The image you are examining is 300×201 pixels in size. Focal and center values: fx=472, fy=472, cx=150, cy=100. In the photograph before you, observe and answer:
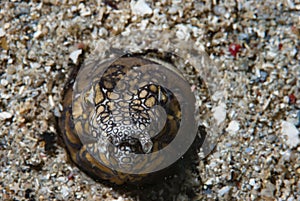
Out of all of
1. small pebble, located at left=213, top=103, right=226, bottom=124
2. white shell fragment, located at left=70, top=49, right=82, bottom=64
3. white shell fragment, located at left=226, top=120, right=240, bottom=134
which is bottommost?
white shell fragment, located at left=226, top=120, right=240, bottom=134

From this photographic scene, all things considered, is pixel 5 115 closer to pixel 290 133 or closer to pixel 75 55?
pixel 75 55

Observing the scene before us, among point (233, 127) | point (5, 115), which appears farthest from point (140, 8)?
point (5, 115)

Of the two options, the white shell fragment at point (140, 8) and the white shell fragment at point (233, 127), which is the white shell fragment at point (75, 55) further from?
the white shell fragment at point (233, 127)

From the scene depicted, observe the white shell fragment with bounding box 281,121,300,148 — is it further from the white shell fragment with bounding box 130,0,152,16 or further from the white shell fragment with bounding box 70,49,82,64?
the white shell fragment with bounding box 70,49,82,64

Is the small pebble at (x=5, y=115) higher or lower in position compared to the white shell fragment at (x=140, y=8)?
lower

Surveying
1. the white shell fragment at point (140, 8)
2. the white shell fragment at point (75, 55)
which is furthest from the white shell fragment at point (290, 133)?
the white shell fragment at point (75, 55)

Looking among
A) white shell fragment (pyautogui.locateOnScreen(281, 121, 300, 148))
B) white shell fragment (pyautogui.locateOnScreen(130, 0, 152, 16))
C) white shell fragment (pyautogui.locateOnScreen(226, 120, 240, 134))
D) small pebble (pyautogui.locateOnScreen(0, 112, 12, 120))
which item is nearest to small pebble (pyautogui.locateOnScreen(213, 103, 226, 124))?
white shell fragment (pyautogui.locateOnScreen(226, 120, 240, 134))

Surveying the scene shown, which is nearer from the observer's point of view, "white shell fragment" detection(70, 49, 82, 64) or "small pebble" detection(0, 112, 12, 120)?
"small pebble" detection(0, 112, 12, 120)

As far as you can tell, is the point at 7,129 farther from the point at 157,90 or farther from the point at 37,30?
the point at 157,90
